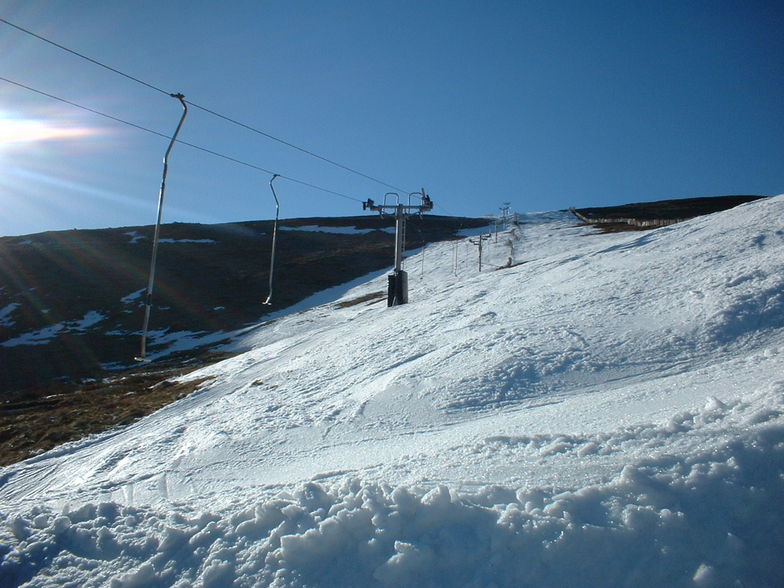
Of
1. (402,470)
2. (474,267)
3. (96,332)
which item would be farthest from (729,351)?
(96,332)

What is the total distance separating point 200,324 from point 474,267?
22365 millimetres

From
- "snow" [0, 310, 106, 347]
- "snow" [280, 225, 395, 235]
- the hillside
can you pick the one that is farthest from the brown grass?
"snow" [280, 225, 395, 235]

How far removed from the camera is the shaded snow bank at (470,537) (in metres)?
3.47

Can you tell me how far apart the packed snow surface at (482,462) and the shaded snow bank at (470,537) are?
0.02 meters

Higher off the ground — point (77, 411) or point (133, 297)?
point (133, 297)

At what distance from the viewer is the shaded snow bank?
3473 mm

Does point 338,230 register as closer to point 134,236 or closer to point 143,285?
point 134,236

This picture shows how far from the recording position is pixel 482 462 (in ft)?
16.9

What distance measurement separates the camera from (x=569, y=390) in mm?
7617

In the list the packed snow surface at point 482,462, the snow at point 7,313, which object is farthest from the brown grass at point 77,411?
the snow at point 7,313

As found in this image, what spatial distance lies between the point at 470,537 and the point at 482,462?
4.64ft

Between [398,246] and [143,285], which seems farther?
[143,285]

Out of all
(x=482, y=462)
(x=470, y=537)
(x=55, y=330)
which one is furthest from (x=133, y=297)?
(x=470, y=537)

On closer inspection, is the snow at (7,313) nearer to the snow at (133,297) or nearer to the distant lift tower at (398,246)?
the snow at (133,297)
